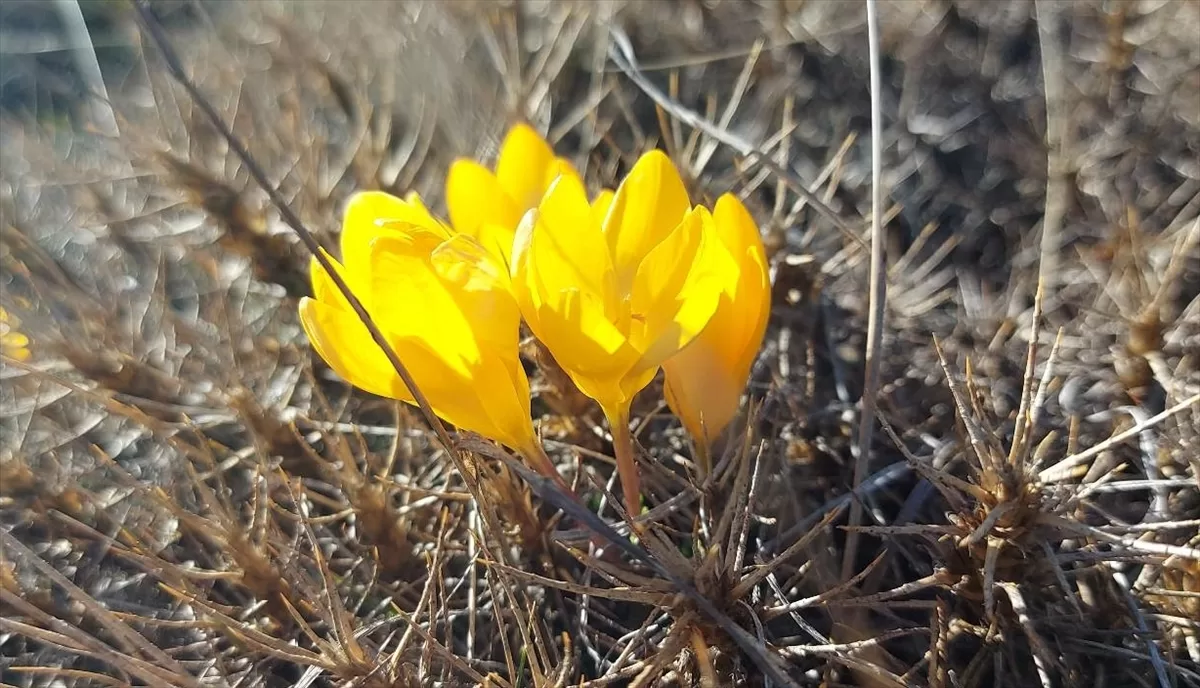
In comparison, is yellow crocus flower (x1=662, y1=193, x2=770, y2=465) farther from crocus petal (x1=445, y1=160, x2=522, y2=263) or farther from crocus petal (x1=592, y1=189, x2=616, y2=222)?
crocus petal (x1=445, y1=160, x2=522, y2=263)

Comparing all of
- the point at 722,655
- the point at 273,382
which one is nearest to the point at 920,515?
the point at 722,655

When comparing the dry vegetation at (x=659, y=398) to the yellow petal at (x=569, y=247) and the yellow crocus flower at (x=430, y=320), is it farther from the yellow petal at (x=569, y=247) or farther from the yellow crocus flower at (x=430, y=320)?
the yellow petal at (x=569, y=247)

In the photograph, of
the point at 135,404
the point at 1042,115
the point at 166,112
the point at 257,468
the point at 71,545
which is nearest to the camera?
the point at 257,468

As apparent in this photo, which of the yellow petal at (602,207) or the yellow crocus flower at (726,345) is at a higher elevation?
the yellow petal at (602,207)

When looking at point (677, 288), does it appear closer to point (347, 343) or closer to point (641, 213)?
point (641, 213)

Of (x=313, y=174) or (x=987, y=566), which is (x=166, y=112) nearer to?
(x=313, y=174)

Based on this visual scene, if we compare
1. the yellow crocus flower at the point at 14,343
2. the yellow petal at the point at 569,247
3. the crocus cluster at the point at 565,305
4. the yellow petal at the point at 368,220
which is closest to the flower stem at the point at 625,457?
the crocus cluster at the point at 565,305

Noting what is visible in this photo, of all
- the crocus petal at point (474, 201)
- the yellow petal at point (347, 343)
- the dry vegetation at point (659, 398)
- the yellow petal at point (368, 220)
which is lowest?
the dry vegetation at point (659, 398)
